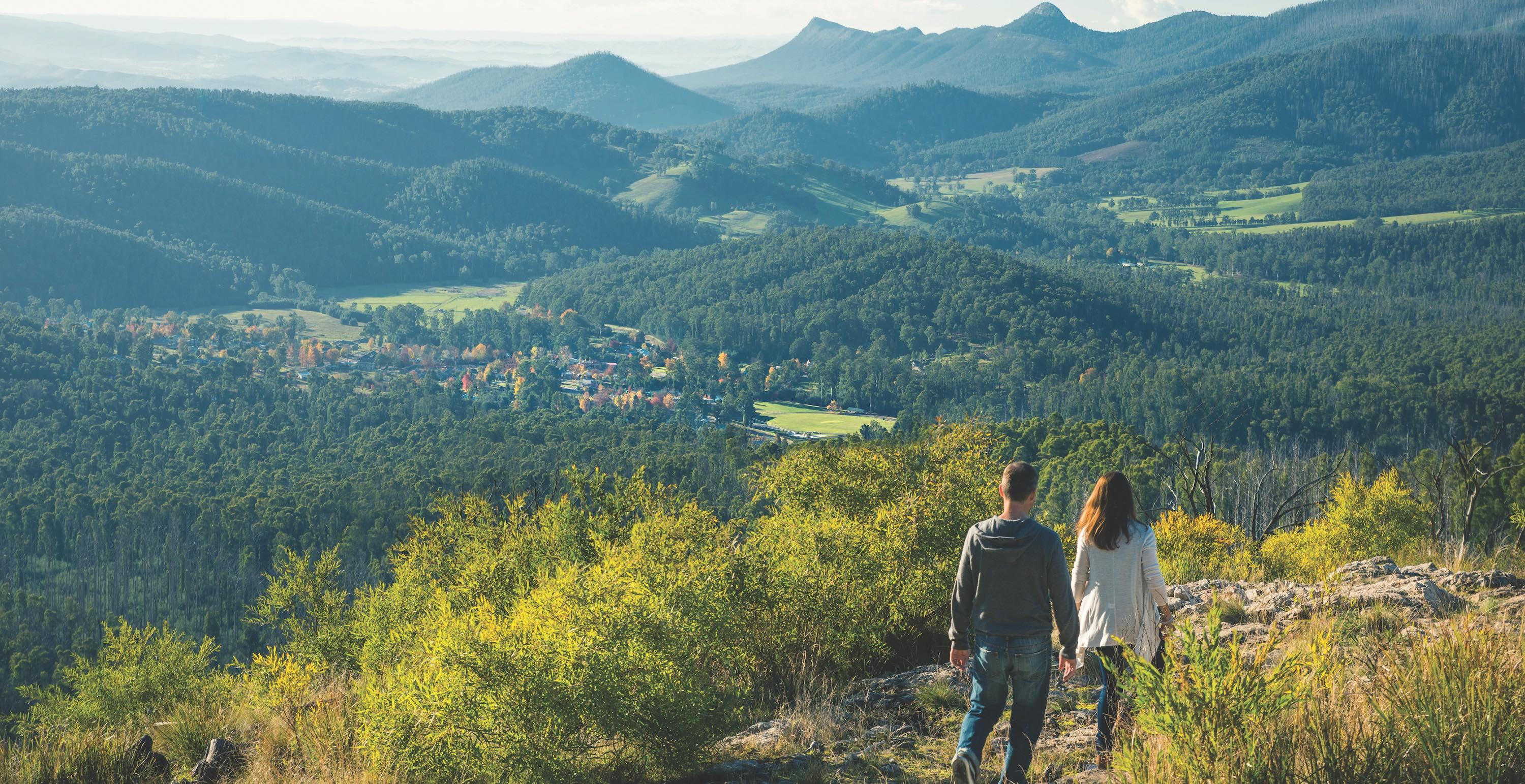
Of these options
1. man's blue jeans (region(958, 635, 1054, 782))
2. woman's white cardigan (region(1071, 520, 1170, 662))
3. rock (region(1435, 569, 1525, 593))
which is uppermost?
woman's white cardigan (region(1071, 520, 1170, 662))

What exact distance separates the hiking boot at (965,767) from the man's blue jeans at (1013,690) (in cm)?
8

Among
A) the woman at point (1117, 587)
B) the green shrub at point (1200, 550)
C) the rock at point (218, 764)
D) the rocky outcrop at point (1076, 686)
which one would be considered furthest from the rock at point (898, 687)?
the rock at point (218, 764)

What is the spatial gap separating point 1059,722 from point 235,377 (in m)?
169

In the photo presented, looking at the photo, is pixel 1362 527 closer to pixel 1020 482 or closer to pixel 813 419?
pixel 1020 482

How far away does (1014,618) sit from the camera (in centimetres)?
761

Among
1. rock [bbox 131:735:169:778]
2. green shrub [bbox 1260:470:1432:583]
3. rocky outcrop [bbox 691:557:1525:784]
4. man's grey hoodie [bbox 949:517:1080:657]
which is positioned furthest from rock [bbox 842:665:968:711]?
green shrub [bbox 1260:470:1432:583]

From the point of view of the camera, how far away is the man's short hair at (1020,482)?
24.5 ft

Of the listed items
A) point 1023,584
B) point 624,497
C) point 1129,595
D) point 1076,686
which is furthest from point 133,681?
point 1129,595

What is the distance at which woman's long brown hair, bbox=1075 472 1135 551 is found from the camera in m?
7.87

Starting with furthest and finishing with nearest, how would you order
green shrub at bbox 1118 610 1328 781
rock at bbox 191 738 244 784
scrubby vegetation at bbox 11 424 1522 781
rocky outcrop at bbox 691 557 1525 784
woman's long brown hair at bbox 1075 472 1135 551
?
rock at bbox 191 738 244 784, rocky outcrop at bbox 691 557 1525 784, woman's long brown hair at bbox 1075 472 1135 551, scrubby vegetation at bbox 11 424 1522 781, green shrub at bbox 1118 610 1328 781

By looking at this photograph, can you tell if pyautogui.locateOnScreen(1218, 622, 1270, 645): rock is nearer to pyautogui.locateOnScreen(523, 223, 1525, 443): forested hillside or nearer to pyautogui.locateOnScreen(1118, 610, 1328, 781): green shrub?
pyautogui.locateOnScreen(1118, 610, 1328, 781): green shrub

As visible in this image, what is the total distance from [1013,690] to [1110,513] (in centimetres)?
154

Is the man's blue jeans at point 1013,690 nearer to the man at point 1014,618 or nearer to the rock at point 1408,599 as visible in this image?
the man at point 1014,618

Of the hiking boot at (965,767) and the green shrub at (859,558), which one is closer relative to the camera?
the hiking boot at (965,767)
